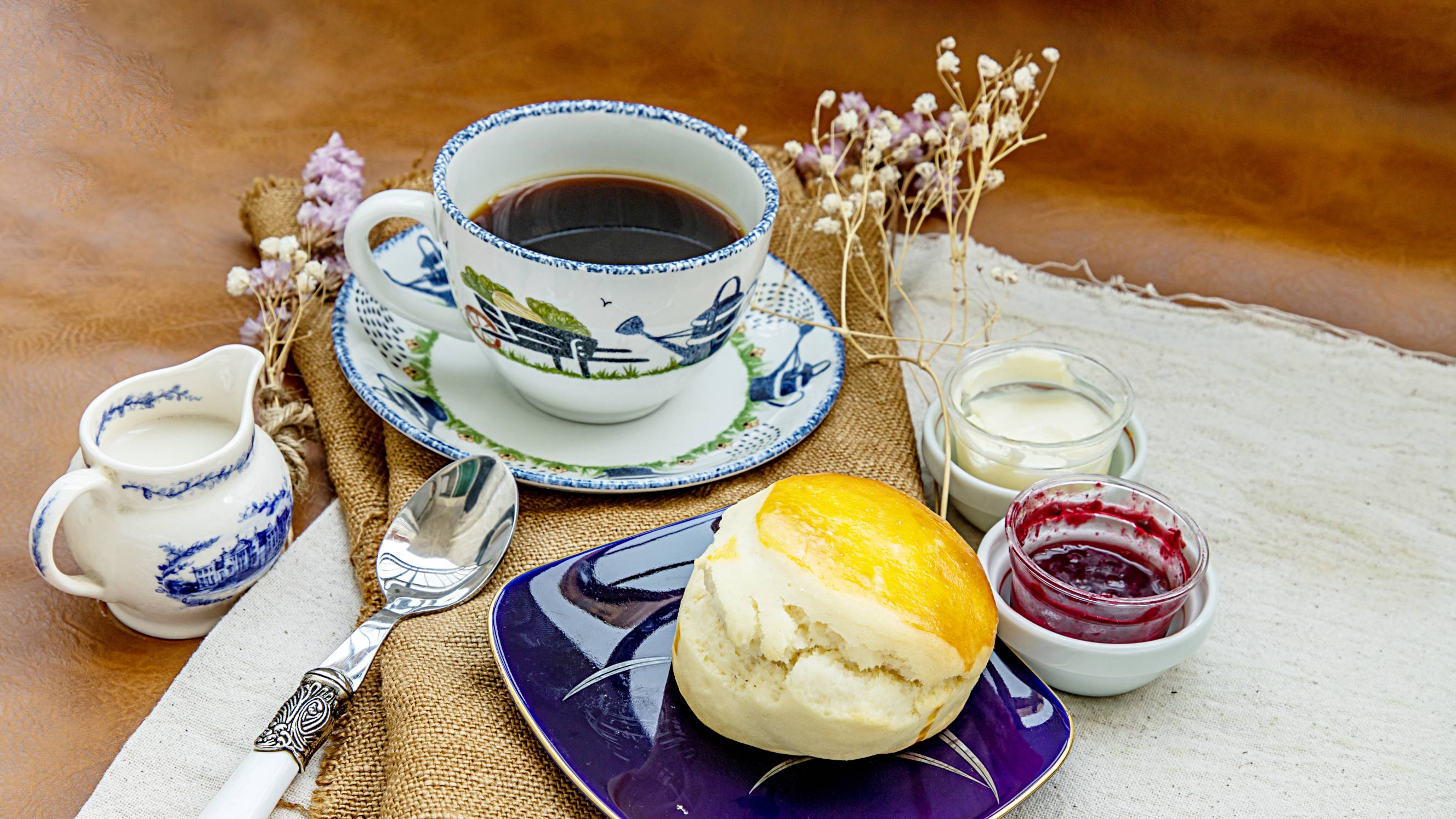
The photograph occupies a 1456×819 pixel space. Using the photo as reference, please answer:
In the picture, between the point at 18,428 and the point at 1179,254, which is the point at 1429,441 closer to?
the point at 1179,254

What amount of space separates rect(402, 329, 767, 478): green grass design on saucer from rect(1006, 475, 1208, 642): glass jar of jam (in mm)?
340

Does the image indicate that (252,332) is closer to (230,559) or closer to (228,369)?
(228,369)

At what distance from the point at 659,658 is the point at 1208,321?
1077 millimetres

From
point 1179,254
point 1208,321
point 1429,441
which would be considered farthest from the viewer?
point 1179,254

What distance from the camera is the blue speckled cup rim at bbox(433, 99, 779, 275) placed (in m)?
1.12

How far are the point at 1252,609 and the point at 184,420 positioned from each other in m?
1.13

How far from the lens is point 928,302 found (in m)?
1.71

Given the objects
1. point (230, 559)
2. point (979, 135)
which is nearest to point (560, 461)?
point (230, 559)

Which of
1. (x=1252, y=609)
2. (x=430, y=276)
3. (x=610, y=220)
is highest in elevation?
(x=610, y=220)

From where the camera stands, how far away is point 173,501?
1.04 metres

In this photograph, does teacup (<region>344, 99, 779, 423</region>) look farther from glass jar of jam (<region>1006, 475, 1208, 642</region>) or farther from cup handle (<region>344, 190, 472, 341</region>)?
glass jar of jam (<region>1006, 475, 1208, 642</region>)

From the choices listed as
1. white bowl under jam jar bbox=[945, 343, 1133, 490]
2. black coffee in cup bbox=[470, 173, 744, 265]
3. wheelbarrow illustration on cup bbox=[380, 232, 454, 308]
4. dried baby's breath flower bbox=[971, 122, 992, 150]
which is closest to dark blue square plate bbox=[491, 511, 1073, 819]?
white bowl under jam jar bbox=[945, 343, 1133, 490]

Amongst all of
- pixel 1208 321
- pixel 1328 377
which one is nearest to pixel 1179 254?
pixel 1208 321

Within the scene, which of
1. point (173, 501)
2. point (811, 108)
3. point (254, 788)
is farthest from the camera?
point (811, 108)
